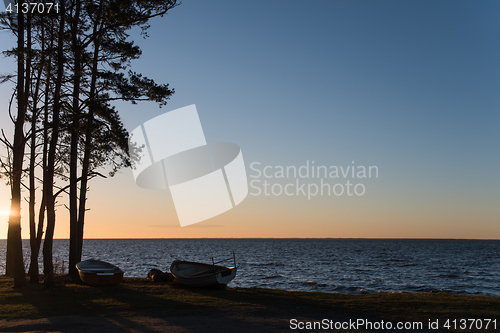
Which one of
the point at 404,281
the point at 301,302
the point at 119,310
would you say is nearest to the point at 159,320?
the point at 119,310

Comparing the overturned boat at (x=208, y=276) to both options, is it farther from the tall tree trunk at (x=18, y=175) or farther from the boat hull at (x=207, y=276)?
the tall tree trunk at (x=18, y=175)

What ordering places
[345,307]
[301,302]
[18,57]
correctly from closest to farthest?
[345,307]
[301,302]
[18,57]

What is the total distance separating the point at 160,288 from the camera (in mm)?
15922

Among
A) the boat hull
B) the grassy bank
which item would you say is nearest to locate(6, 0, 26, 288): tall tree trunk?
the grassy bank

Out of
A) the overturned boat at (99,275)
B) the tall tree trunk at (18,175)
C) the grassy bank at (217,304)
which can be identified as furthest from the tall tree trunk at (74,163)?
the grassy bank at (217,304)

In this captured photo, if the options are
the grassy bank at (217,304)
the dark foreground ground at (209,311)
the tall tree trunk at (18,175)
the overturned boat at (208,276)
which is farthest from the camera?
the overturned boat at (208,276)

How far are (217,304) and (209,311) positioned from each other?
127 centimetres

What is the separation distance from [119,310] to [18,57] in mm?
10957

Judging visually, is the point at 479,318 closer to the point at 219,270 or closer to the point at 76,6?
the point at 219,270

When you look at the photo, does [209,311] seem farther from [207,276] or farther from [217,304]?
[207,276]

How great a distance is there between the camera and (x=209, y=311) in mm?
10992

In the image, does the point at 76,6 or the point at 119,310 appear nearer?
the point at 119,310

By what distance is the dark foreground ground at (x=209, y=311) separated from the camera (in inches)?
360

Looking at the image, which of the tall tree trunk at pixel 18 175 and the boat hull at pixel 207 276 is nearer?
the tall tree trunk at pixel 18 175
